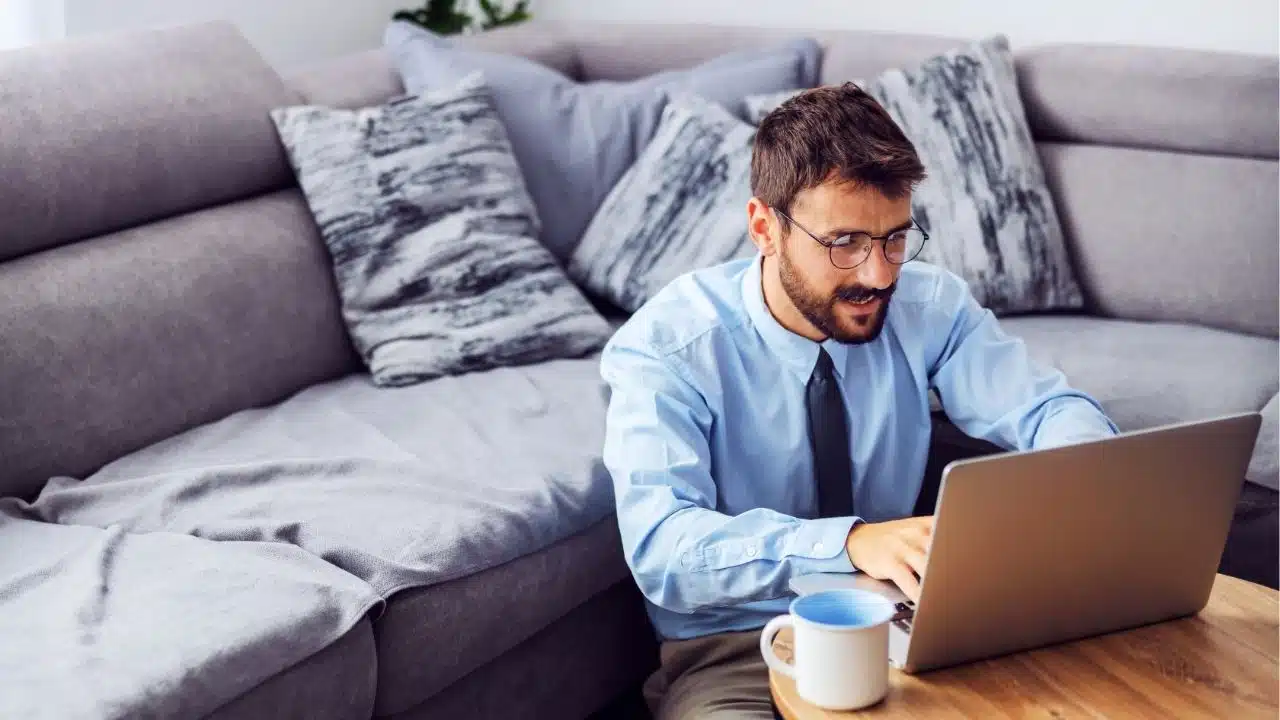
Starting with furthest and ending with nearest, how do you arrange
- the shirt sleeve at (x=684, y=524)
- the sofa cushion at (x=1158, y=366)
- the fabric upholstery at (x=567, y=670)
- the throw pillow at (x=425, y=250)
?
1. the throw pillow at (x=425, y=250)
2. the sofa cushion at (x=1158, y=366)
3. the fabric upholstery at (x=567, y=670)
4. the shirt sleeve at (x=684, y=524)

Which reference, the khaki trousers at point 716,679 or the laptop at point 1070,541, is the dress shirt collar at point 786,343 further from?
the laptop at point 1070,541

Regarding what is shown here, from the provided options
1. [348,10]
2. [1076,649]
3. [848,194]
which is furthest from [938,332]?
[348,10]

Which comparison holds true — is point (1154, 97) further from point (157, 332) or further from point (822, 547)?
point (157, 332)

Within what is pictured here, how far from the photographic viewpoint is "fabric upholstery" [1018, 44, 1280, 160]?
2518 mm

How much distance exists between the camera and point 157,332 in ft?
7.04

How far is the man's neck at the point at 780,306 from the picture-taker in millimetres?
1645

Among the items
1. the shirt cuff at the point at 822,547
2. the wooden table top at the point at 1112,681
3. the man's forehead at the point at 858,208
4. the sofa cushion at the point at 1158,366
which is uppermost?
the man's forehead at the point at 858,208

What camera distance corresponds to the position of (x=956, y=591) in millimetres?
1145

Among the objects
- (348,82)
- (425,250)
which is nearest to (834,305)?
(425,250)

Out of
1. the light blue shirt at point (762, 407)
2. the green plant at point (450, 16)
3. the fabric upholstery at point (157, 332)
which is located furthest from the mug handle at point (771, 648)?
the green plant at point (450, 16)

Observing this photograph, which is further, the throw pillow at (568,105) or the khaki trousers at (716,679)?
the throw pillow at (568,105)

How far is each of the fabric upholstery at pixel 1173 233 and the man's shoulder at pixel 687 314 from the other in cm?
114

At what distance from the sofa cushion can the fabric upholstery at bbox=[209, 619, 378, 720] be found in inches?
46.8

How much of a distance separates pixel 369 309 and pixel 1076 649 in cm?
148
